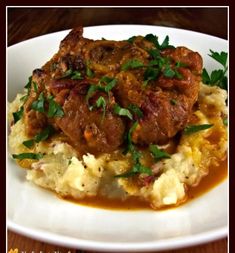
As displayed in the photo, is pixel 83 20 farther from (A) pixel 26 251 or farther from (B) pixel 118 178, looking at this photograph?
(A) pixel 26 251

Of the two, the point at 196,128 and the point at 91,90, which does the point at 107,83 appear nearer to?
the point at 91,90

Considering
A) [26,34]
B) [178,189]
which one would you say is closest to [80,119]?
[178,189]

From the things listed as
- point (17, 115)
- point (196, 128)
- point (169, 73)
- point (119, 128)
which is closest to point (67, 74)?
point (119, 128)

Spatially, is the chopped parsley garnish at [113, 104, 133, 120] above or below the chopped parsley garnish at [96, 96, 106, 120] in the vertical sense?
below

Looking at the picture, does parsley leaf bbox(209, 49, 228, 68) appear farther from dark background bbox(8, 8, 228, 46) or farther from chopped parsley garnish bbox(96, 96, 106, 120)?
chopped parsley garnish bbox(96, 96, 106, 120)

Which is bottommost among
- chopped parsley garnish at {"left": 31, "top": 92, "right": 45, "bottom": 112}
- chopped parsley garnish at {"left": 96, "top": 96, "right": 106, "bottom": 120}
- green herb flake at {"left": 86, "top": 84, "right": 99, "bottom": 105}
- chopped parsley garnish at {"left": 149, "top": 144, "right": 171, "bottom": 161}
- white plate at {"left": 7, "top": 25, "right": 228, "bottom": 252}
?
white plate at {"left": 7, "top": 25, "right": 228, "bottom": 252}

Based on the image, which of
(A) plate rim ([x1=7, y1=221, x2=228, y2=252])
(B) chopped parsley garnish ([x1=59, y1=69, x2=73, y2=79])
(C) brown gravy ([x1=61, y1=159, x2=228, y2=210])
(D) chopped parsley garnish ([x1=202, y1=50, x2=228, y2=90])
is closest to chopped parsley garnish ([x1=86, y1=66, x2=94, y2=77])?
(B) chopped parsley garnish ([x1=59, y1=69, x2=73, y2=79])

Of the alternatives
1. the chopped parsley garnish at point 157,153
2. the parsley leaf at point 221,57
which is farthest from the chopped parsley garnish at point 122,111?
the parsley leaf at point 221,57
